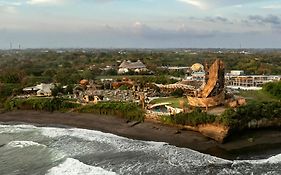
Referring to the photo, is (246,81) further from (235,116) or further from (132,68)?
(235,116)

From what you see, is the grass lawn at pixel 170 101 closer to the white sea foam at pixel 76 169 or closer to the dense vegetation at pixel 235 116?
the dense vegetation at pixel 235 116

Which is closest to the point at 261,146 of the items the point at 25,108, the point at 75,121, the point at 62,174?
the point at 62,174

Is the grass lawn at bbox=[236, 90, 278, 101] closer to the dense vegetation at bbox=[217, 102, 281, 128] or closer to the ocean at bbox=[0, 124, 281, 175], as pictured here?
the dense vegetation at bbox=[217, 102, 281, 128]

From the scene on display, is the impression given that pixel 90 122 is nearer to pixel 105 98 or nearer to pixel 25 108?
pixel 105 98

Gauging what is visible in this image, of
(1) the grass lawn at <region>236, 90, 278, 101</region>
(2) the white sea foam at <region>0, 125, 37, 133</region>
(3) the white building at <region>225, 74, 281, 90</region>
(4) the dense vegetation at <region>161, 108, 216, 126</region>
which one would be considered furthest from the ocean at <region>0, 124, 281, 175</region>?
(3) the white building at <region>225, 74, 281, 90</region>

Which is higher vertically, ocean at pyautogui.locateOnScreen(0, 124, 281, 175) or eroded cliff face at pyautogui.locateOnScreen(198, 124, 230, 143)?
eroded cliff face at pyautogui.locateOnScreen(198, 124, 230, 143)

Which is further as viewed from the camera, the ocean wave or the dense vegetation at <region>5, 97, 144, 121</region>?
the dense vegetation at <region>5, 97, 144, 121</region>
